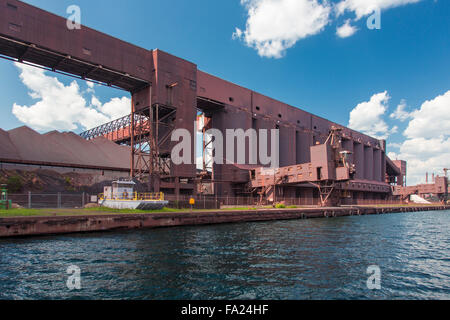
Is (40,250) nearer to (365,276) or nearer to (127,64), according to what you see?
(365,276)

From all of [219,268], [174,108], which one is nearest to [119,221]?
[219,268]

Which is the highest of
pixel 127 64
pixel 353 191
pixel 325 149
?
pixel 127 64

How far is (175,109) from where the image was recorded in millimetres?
48812

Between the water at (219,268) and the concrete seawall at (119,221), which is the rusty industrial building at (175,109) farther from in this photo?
the water at (219,268)

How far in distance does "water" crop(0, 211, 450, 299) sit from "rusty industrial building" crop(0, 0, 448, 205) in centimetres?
2909

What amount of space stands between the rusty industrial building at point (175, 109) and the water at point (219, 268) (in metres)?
29.1

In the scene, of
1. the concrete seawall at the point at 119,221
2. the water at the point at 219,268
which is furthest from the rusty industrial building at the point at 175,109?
the water at the point at 219,268

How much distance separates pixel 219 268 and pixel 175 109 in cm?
3941

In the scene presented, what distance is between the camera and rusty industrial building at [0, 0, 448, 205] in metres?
37.8
